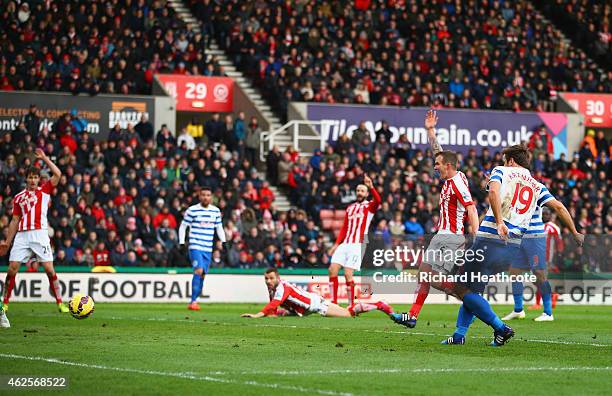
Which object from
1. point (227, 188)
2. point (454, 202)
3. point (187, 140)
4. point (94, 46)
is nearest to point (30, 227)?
point (454, 202)

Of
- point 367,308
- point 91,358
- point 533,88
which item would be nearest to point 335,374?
point 91,358

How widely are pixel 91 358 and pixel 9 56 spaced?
22.2 meters

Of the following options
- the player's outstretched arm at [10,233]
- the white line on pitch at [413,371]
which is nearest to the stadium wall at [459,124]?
the player's outstretched arm at [10,233]

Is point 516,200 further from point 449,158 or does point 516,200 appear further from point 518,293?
point 518,293

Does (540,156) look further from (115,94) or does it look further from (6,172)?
(6,172)

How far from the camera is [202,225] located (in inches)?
912

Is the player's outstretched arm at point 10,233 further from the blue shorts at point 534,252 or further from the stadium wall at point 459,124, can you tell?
the stadium wall at point 459,124

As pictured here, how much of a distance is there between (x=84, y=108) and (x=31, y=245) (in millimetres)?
15036

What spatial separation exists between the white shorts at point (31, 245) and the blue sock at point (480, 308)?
849cm

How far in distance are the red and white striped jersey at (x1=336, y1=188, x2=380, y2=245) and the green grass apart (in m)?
4.33

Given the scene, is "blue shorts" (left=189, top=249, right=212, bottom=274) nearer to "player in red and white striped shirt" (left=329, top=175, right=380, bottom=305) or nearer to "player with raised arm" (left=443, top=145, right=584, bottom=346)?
"player in red and white striped shirt" (left=329, top=175, right=380, bottom=305)

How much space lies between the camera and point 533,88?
41.1 m

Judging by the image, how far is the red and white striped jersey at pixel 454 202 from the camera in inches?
562

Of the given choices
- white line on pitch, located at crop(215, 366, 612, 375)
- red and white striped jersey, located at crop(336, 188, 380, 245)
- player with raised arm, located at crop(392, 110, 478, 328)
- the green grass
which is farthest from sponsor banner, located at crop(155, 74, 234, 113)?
white line on pitch, located at crop(215, 366, 612, 375)
